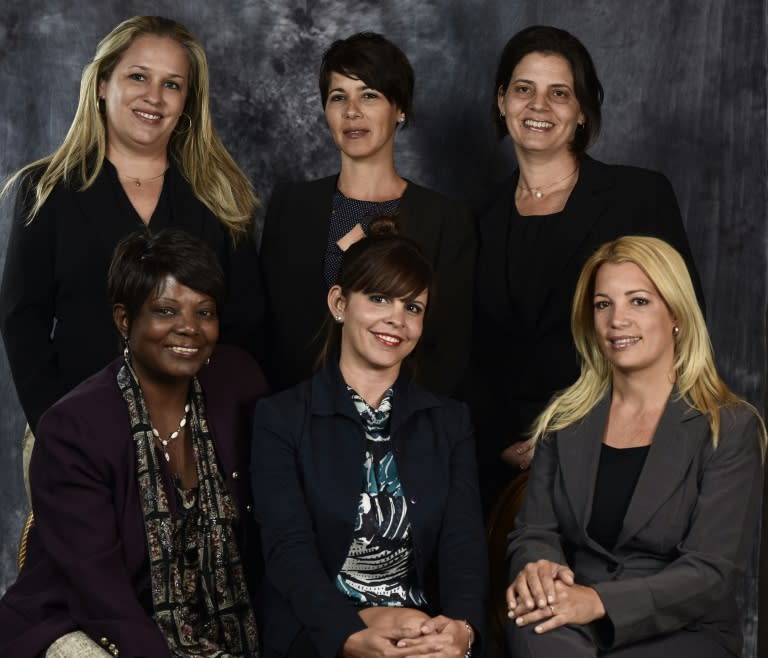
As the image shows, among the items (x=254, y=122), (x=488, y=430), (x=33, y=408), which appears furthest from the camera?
(x=254, y=122)

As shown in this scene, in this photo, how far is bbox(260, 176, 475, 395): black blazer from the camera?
3.64m

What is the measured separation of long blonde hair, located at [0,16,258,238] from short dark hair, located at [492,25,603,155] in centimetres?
86

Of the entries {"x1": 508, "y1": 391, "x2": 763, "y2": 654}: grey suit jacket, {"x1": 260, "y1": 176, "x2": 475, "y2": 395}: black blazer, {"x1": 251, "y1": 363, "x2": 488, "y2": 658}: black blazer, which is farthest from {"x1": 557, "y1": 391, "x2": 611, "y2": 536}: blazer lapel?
{"x1": 260, "y1": 176, "x2": 475, "y2": 395}: black blazer

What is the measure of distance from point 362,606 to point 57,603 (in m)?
0.67

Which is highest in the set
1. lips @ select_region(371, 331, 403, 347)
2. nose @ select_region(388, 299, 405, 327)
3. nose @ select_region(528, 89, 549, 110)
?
nose @ select_region(528, 89, 549, 110)

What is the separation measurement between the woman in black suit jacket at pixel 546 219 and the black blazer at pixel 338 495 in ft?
1.79

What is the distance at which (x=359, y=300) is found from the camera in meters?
3.10

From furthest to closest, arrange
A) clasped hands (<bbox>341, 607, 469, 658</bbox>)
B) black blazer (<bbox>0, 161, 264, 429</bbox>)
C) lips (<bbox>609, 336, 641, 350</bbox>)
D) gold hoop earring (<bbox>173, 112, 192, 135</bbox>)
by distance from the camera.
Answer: gold hoop earring (<bbox>173, 112, 192, 135</bbox>) < black blazer (<bbox>0, 161, 264, 429</bbox>) < lips (<bbox>609, 336, 641, 350</bbox>) < clasped hands (<bbox>341, 607, 469, 658</bbox>)

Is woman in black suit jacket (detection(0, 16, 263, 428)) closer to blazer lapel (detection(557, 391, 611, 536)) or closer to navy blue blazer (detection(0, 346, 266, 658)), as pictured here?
navy blue blazer (detection(0, 346, 266, 658))

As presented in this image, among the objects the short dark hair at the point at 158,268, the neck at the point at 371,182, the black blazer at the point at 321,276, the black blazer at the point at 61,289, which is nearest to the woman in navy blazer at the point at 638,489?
the black blazer at the point at 321,276

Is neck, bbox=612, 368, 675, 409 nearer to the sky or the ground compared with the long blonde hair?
nearer to the ground

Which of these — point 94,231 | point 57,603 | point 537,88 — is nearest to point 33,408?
point 94,231

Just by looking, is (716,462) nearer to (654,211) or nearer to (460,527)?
(460,527)

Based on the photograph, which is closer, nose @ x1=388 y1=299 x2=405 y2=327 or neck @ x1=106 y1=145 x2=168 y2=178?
nose @ x1=388 y1=299 x2=405 y2=327
